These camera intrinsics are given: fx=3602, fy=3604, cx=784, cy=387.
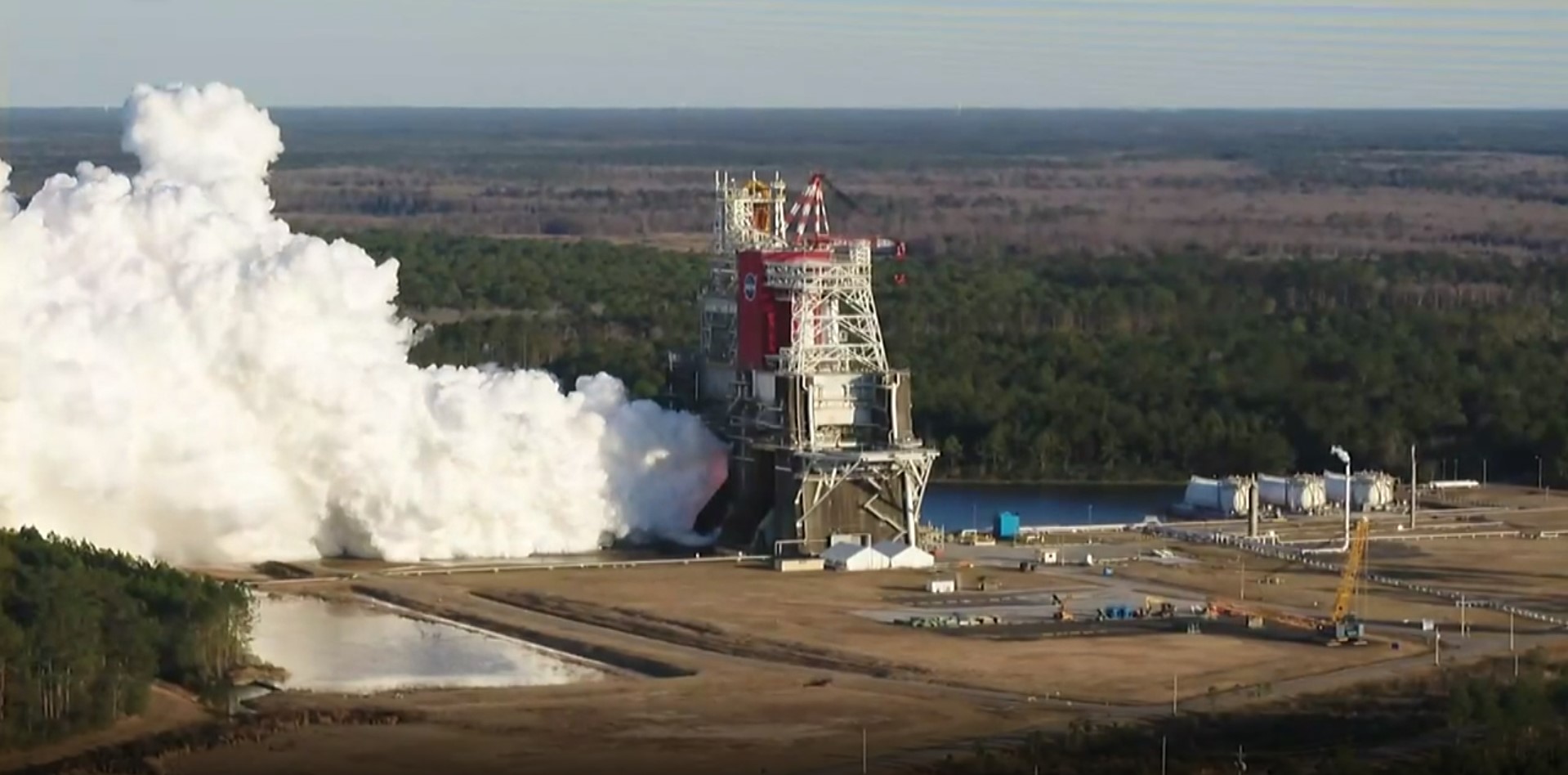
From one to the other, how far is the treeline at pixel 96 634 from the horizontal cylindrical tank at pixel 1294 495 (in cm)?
2679

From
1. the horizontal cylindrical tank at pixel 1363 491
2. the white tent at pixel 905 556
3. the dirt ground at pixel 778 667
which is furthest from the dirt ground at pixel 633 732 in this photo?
the horizontal cylindrical tank at pixel 1363 491

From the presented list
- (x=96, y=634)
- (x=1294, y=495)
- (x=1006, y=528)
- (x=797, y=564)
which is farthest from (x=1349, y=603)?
(x=96, y=634)

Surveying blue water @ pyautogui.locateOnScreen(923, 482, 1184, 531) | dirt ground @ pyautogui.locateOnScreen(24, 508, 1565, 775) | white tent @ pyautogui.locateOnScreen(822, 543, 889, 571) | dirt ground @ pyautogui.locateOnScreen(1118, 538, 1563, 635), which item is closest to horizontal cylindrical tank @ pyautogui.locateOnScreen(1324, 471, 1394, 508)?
blue water @ pyautogui.locateOnScreen(923, 482, 1184, 531)

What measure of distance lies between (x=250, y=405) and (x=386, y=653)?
36.5ft

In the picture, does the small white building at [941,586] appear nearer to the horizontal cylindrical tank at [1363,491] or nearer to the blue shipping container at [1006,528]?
the blue shipping container at [1006,528]

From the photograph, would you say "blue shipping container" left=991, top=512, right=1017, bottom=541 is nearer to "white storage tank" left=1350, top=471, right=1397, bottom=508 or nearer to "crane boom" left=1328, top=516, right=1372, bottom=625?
→ "crane boom" left=1328, top=516, right=1372, bottom=625

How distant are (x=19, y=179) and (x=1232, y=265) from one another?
2198 inches

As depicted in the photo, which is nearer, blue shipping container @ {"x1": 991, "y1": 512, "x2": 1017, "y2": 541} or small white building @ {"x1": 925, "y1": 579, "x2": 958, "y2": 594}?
small white building @ {"x1": 925, "y1": 579, "x2": 958, "y2": 594}

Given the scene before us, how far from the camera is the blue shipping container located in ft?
224

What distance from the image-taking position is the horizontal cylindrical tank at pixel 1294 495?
74.3 m

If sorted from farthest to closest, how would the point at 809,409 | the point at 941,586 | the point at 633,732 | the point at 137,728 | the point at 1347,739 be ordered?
1. the point at 809,409
2. the point at 941,586
3. the point at 633,732
4. the point at 137,728
5. the point at 1347,739

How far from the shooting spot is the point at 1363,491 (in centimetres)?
7481

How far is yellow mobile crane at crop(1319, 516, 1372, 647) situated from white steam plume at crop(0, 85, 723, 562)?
42.8ft

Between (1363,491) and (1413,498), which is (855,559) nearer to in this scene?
(1413,498)
